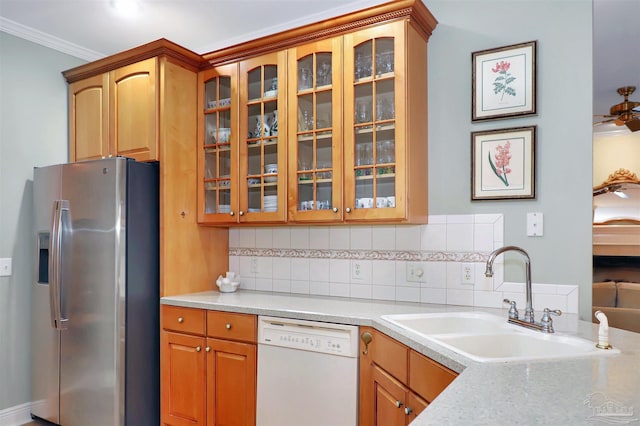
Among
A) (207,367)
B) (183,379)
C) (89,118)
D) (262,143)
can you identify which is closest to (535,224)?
(262,143)

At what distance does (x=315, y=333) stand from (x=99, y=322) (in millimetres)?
1280

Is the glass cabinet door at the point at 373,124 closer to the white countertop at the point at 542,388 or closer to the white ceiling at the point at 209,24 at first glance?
the white ceiling at the point at 209,24

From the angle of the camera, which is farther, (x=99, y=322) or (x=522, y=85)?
(x=99, y=322)

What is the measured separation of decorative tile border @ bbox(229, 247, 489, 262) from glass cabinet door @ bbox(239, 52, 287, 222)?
14.9 inches

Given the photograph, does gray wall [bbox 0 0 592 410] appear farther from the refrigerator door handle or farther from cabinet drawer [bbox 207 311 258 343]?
cabinet drawer [bbox 207 311 258 343]

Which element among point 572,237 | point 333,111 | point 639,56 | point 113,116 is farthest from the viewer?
point 113,116

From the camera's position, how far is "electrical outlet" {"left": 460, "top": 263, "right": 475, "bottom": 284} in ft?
7.34

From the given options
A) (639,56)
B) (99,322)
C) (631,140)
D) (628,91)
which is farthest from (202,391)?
(639,56)

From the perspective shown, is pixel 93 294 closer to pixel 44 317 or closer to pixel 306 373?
pixel 44 317

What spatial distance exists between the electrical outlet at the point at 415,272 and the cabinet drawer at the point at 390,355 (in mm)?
597

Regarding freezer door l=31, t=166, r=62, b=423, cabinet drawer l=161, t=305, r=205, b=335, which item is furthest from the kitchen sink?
freezer door l=31, t=166, r=62, b=423

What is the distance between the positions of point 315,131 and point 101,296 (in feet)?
4.99

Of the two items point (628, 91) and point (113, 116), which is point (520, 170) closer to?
point (628, 91)

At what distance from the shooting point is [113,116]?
9.21 ft
